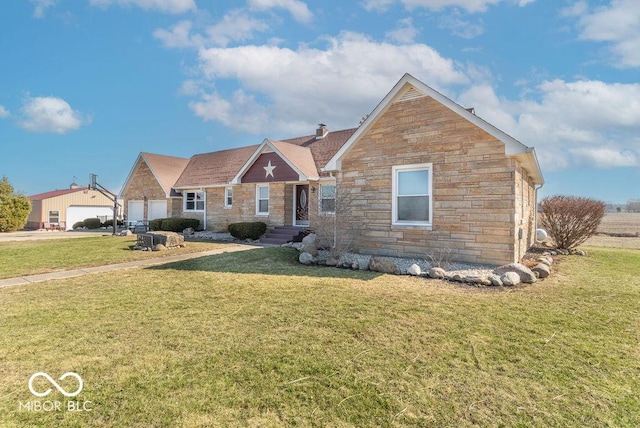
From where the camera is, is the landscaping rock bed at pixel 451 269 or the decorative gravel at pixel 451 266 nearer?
the landscaping rock bed at pixel 451 269

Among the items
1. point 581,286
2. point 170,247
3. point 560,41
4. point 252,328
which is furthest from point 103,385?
point 560,41

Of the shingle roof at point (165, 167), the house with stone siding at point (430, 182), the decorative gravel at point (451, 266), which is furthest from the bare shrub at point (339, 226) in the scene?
the shingle roof at point (165, 167)

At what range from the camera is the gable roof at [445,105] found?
8656mm

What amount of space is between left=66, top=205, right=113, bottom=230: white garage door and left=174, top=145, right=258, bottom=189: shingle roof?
55.9ft

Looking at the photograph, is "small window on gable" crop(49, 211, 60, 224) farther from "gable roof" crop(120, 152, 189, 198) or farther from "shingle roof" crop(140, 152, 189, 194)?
"shingle roof" crop(140, 152, 189, 194)

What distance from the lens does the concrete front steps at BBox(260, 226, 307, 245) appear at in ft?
54.0

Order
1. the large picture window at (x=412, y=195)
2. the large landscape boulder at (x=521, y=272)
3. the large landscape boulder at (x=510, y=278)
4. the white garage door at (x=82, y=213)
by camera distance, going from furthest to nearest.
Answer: the white garage door at (x=82, y=213) → the large picture window at (x=412, y=195) → the large landscape boulder at (x=521, y=272) → the large landscape boulder at (x=510, y=278)

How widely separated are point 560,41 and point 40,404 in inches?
638

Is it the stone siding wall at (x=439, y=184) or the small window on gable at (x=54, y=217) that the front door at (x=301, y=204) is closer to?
the stone siding wall at (x=439, y=184)

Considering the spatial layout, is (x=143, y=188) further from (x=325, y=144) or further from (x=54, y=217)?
(x=54, y=217)

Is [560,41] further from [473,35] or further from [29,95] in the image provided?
[29,95]

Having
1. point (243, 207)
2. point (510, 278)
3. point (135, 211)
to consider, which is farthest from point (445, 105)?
point (135, 211)

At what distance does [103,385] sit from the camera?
3203 mm

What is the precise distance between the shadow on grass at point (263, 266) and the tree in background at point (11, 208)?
103 feet
